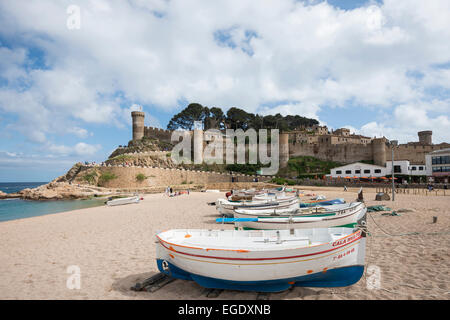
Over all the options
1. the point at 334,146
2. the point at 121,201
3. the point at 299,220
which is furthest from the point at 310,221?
the point at 334,146

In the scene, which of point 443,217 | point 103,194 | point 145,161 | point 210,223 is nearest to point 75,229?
point 210,223

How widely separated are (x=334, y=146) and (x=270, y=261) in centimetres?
5649

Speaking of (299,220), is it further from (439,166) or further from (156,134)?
(156,134)

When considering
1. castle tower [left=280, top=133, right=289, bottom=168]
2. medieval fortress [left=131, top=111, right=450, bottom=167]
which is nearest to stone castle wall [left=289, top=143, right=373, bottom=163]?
medieval fortress [left=131, top=111, right=450, bottom=167]

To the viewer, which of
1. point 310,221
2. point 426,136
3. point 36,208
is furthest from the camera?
point 426,136

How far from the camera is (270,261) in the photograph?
14.7 feet

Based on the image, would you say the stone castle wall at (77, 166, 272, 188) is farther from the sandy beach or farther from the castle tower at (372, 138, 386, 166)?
the sandy beach

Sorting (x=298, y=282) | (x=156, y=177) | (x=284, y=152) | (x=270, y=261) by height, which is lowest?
(x=298, y=282)

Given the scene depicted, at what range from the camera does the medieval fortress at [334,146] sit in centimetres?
4884

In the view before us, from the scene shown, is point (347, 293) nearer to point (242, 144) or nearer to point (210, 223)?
point (210, 223)

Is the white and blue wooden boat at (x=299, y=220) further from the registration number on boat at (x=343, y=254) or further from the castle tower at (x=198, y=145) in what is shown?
the castle tower at (x=198, y=145)

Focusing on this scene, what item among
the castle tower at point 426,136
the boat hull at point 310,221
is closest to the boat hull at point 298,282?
the boat hull at point 310,221

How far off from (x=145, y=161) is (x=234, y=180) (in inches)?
696

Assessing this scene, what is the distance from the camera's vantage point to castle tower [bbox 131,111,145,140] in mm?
62344
